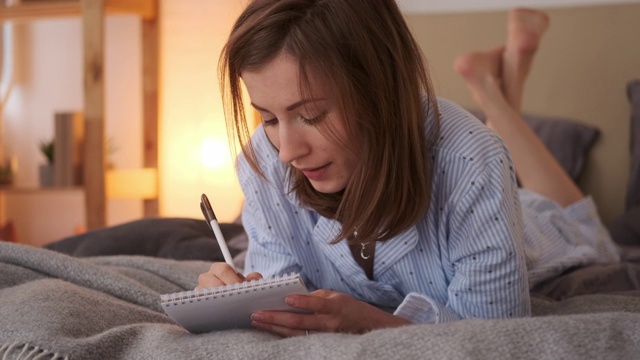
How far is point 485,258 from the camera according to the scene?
1100 mm

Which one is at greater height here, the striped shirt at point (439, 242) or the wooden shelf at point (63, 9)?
the wooden shelf at point (63, 9)

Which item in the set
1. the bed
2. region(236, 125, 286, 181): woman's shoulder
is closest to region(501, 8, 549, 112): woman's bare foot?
the bed

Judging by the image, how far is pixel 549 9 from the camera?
2.75 metres

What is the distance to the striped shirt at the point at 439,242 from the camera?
1102 mm

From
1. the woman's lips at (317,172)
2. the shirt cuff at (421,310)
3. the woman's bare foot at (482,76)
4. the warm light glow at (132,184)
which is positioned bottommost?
the warm light glow at (132,184)

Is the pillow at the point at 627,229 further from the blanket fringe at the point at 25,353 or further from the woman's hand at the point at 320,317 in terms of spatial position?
the blanket fringe at the point at 25,353

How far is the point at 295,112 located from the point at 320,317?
0.77 ft

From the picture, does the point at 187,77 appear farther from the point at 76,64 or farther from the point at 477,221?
the point at 477,221

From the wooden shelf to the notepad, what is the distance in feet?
7.71

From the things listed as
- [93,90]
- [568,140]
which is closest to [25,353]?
[568,140]

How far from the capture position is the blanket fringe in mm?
852

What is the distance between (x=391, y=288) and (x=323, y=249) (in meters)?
0.11

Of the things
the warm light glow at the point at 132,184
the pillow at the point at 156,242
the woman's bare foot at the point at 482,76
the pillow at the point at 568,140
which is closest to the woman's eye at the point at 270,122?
the pillow at the point at 156,242

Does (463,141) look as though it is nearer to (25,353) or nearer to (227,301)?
(227,301)
